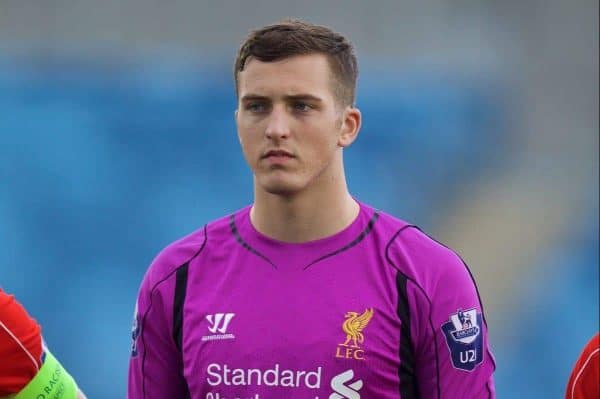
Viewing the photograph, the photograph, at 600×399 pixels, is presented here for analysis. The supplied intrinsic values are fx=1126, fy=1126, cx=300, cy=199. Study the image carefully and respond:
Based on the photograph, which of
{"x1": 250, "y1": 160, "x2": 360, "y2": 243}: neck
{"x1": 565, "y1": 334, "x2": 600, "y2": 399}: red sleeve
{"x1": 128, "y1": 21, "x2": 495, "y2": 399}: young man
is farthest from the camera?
{"x1": 250, "y1": 160, "x2": 360, "y2": 243}: neck

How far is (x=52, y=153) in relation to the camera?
8.09 metres

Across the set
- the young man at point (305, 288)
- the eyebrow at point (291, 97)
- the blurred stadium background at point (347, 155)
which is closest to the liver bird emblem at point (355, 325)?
the young man at point (305, 288)

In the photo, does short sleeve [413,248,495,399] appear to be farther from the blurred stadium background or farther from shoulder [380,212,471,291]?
the blurred stadium background

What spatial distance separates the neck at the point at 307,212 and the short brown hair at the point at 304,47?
0.80 ft

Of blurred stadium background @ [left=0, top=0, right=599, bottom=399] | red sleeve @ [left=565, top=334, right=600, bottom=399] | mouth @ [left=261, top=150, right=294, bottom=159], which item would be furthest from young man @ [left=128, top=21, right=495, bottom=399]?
blurred stadium background @ [left=0, top=0, right=599, bottom=399]

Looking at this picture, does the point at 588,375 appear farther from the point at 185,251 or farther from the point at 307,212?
the point at 185,251

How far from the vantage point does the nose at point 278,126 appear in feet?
9.27

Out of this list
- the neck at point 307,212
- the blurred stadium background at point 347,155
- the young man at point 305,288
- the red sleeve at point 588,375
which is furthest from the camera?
the blurred stadium background at point 347,155

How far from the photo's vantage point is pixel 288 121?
2.86m

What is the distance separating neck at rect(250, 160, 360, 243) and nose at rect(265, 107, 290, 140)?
20cm

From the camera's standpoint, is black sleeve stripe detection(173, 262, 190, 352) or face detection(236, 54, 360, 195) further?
black sleeve stripe detection(173, 262, 190, 352)

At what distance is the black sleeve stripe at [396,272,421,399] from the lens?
113 inches

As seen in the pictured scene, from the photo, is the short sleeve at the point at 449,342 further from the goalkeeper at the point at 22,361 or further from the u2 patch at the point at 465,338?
the goalkeeper at the point at 22,361

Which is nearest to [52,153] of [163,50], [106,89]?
[106,89]
